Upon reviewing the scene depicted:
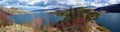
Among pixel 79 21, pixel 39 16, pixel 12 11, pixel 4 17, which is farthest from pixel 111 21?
pixel 4 17

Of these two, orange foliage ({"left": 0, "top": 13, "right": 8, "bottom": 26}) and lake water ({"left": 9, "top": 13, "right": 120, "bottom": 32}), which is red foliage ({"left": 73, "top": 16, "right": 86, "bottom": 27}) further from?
orange foliage ({"left": 0, "top": 13, "right": 8, "bottom": 26})

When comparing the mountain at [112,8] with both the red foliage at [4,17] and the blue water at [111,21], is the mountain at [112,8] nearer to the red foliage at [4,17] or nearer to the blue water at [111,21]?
the blue water at [111,21]

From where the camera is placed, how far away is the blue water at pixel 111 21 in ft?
28.3

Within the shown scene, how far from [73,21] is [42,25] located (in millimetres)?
651

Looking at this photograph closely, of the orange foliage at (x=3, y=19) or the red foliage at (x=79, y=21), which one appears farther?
the orange foliage at (x=3, y=19)

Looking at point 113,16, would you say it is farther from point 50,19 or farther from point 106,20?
point 50,19

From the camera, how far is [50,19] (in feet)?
29.0

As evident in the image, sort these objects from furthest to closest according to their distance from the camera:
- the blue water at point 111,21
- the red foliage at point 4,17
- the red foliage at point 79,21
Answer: the red foliage at point 4,17 < the red foliage at point 79,21 < the blue water at point 111,21

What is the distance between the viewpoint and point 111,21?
8.75 m

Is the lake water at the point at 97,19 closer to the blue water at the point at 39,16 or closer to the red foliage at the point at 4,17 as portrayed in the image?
the blue water at the point at 39,16

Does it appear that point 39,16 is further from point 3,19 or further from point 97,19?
point 97,19

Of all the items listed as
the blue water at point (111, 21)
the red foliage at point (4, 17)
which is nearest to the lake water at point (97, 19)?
the blue water at point (111, 21)

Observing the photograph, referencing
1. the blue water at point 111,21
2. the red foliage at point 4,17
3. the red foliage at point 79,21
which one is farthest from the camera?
the red foliage at point 4,17

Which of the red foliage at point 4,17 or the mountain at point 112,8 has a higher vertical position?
the mountain at point 112,8
